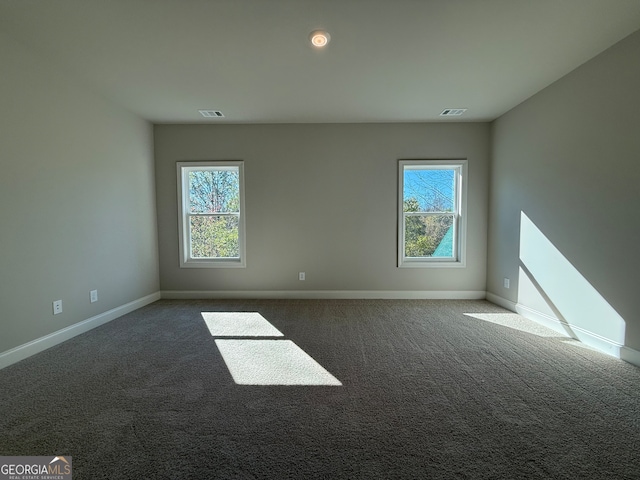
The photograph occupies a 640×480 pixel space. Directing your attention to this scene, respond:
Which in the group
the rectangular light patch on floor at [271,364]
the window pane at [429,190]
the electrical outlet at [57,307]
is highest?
the window pane at [429,190]

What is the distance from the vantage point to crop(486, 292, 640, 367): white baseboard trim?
221cm

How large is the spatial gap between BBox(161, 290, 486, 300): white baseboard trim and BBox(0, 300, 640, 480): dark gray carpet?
1.40 meters

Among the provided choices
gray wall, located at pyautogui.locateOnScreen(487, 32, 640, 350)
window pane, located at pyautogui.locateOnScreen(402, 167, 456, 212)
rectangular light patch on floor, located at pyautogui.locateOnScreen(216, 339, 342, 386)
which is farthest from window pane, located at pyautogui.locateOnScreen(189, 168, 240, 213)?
gray wall, located at pyautogui.locateOnScreen(487, 32, 640, 350)

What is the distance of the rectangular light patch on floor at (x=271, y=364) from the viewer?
6.38 feet

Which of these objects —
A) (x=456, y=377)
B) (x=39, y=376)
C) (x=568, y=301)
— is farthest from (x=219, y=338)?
(x=568, y=301)

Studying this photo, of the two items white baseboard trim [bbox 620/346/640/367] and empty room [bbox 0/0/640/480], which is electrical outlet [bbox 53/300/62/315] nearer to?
empty room [bbox 0/0/640/480]

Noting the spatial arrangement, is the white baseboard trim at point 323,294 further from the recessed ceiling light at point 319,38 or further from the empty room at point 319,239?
the recessed ceiling light at point 319,38

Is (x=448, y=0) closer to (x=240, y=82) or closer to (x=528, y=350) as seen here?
(x=240, y=82)

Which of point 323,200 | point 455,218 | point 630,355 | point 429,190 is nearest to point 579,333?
point 630,355

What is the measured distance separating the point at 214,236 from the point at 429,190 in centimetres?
348

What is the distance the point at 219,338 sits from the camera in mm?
2693

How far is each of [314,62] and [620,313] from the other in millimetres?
3484

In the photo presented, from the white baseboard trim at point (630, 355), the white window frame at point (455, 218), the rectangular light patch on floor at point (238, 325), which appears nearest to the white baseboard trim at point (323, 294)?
the white window frame at point (455, 218)

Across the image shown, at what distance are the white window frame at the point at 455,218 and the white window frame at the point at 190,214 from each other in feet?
7.97
